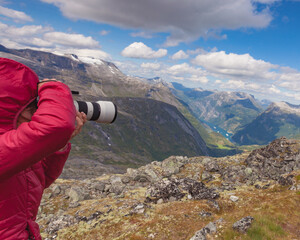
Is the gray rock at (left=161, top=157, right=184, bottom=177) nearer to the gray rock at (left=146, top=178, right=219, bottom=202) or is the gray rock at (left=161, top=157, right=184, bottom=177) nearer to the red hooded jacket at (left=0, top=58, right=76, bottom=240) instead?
the gray rock at (left=146, top=178, right=219, bottom=202)

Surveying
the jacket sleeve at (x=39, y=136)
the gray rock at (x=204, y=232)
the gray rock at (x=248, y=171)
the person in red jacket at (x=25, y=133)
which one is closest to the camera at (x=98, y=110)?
the person in red jacket at (x=25, y=133)

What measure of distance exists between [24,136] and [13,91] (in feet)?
2.55

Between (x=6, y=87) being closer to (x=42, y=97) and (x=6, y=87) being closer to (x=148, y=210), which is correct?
(x=42, y=97)

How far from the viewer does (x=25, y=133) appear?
6.53 ft

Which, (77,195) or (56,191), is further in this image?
(56,191)

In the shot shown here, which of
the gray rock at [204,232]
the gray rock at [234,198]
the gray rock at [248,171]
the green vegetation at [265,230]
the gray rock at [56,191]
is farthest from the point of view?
the gray rock at [248,171]

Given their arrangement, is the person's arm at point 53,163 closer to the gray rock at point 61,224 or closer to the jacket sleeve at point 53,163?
the jacket sleeve at point 53,163

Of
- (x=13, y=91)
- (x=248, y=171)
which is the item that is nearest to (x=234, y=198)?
(x=13, y=91)

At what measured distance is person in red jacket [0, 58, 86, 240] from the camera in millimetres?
2002

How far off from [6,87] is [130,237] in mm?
9354

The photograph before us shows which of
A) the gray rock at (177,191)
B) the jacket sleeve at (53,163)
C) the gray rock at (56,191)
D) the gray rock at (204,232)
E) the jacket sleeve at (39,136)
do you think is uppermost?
the jacket sleeve at (39,136)

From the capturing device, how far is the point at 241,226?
8125 mm

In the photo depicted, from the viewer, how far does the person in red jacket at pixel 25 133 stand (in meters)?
2.00

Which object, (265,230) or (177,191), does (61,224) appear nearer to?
(177,191)
